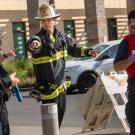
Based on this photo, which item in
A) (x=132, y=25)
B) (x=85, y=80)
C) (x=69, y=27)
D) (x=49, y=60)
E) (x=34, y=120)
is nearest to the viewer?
(x=132, y=25)

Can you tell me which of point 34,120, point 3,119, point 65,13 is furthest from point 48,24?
point 65,13

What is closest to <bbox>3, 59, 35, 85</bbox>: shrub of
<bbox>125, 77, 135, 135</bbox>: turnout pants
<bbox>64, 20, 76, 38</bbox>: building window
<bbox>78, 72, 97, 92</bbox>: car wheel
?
<bbox>78, 72, 97, 92</bbox>: car wheel

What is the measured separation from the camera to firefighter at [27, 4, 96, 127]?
7.91m

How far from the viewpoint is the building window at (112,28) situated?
159 ft

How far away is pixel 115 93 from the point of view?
10.3 metres

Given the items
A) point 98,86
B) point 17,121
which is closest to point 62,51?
point 98,86

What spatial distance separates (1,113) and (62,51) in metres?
1.33

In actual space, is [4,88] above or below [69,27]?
above

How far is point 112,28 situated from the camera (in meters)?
49.1

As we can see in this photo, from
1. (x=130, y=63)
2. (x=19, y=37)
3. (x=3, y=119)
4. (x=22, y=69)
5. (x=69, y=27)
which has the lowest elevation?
(x=22, y=69)

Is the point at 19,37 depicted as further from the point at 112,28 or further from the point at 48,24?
the point at 48,24

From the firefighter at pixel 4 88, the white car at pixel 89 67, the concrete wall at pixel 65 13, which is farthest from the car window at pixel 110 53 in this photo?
the concrete wall at pixel 65 13

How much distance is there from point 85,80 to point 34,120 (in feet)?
25.4

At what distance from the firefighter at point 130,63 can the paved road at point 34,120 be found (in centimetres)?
373
